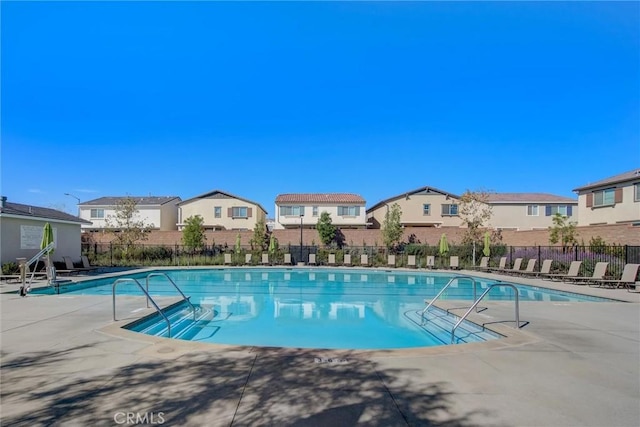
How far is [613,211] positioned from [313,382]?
3132cm

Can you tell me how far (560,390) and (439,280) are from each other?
16128 mm

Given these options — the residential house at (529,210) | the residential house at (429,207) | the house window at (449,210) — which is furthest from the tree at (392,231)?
the residential house at (529,210)

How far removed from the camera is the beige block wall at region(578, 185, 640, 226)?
81.7 feet

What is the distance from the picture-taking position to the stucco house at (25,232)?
16062 millimetres

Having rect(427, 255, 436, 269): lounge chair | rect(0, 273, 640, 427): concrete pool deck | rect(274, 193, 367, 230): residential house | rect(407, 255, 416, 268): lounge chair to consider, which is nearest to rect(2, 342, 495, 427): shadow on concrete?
rect(0, 273, 640, 427): concrete pool deck

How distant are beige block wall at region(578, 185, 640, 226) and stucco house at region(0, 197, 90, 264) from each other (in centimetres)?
3576

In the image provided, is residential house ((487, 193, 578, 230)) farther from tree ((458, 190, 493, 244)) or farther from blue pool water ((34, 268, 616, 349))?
blue pool water ((34, 268, 616, 349))

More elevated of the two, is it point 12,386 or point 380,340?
point 12,386

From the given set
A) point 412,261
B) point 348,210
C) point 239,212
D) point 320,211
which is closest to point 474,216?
point 412,261

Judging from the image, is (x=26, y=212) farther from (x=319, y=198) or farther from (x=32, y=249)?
(x=319, y=198)

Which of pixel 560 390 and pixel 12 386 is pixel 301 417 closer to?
pixel 560 390

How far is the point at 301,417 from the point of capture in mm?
3279

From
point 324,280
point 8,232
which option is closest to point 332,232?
point 324,280

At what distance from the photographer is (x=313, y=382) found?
162 inches
